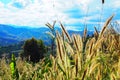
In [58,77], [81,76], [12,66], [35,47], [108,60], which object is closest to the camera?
[81,76]

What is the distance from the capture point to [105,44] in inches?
155

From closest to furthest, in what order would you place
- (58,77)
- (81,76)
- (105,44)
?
1. (81,76)
2. (58,77)
3. (105,44)

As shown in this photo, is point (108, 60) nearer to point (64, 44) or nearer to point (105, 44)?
point (105, 44)

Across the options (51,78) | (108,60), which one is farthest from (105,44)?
(51,78)

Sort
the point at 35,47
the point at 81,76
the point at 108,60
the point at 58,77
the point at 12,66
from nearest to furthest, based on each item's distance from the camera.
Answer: the point at 81,76, the point at 58,77, the point at 108,60, the point at 12,66, the point at 35,47

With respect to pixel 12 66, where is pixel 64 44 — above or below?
above

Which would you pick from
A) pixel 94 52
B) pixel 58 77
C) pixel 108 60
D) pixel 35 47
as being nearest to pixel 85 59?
pixel 94 52

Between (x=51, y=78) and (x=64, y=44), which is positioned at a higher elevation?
(x=64, y=44)

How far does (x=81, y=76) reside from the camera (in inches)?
89.7

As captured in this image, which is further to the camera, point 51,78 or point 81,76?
point 51,78

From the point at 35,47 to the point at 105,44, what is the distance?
9869 centimetres

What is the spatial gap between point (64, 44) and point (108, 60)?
940 mm

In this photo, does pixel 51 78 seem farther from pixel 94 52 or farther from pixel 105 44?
pixel 105 44

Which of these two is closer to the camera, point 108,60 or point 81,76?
point 81,76
